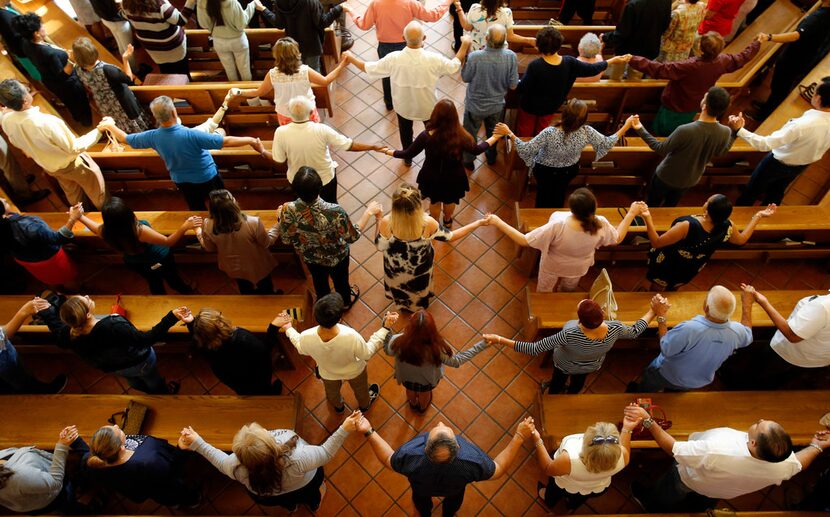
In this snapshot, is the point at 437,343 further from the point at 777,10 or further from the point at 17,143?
the point at 777,10

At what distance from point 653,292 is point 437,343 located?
215 cm

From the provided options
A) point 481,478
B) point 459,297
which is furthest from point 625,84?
point 481,478

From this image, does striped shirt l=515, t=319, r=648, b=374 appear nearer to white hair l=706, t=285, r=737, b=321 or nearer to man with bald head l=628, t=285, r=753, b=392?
man with bald head l=628, t=285, r=753, b=392

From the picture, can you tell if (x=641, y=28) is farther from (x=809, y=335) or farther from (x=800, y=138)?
(x=809, y=335)

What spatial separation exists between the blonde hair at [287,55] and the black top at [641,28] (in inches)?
124

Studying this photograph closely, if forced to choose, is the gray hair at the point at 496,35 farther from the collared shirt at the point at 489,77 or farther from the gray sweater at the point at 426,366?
the gray sweater at the point at 426,366

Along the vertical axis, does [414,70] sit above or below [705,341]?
above

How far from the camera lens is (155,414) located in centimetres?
385

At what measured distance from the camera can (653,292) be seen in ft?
14.3

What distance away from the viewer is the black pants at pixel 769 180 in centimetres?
460

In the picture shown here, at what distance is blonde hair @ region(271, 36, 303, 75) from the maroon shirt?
2.93 metres

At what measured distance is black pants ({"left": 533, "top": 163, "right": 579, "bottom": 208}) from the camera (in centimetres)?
448

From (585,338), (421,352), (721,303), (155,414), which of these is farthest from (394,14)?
(155,414)

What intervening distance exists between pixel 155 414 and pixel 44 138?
2437 mm
